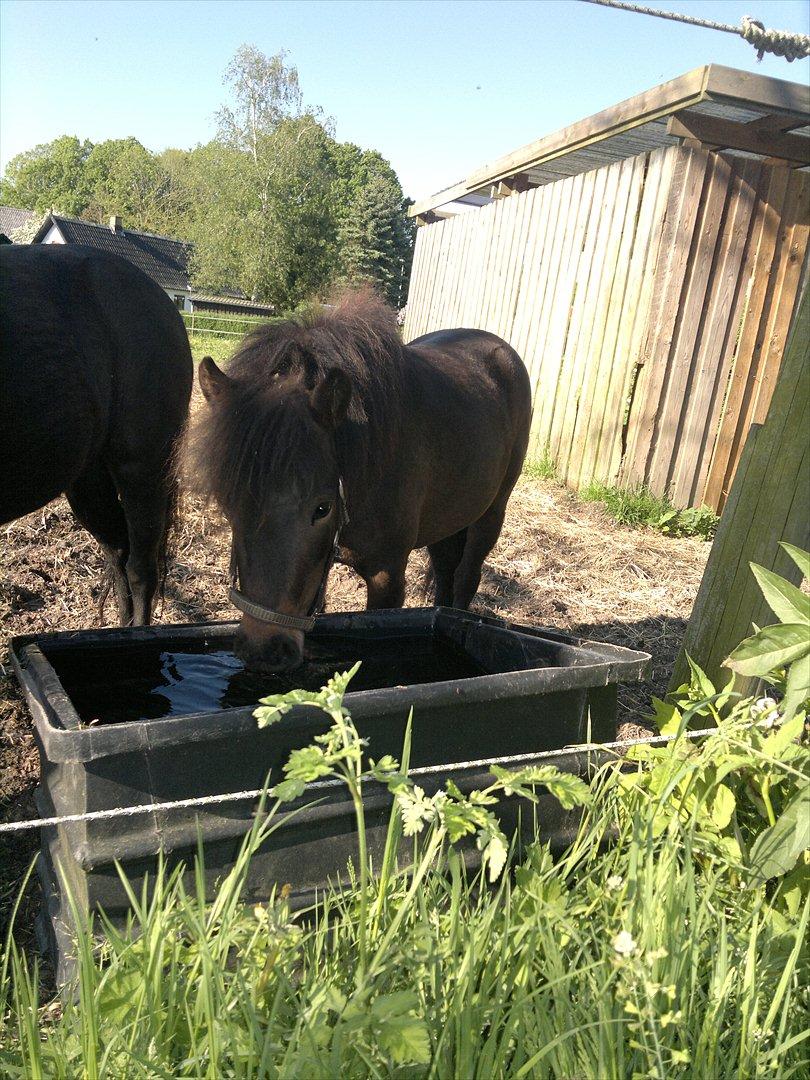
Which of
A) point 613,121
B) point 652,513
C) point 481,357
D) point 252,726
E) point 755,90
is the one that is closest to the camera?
point 252,726

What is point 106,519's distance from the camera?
3793 millimetres

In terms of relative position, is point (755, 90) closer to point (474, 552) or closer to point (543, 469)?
point (543, 469)

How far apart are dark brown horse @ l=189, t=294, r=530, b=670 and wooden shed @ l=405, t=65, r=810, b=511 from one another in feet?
12.9

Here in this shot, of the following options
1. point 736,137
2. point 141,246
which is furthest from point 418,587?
point 141,246

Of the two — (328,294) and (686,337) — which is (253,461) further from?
(686,337)

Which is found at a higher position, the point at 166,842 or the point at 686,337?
the point at 686,337

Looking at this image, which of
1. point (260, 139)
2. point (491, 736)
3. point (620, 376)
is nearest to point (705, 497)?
point (620, 376)

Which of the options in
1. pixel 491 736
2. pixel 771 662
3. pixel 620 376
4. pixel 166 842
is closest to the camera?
pixel 166 842

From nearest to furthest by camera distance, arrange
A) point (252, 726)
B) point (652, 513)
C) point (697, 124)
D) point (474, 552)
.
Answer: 1. point (252, 726)
2. point (474, 552)
3. point (697, 124)
4. point (652, 513)

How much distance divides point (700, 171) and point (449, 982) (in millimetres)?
7050

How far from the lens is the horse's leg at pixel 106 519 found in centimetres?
370

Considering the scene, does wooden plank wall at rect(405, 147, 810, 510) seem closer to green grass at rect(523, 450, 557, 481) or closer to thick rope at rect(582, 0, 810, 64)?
green grass at rect(523, 450, 557, 481)

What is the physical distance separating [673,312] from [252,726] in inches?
252

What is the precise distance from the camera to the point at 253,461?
7.50ft
